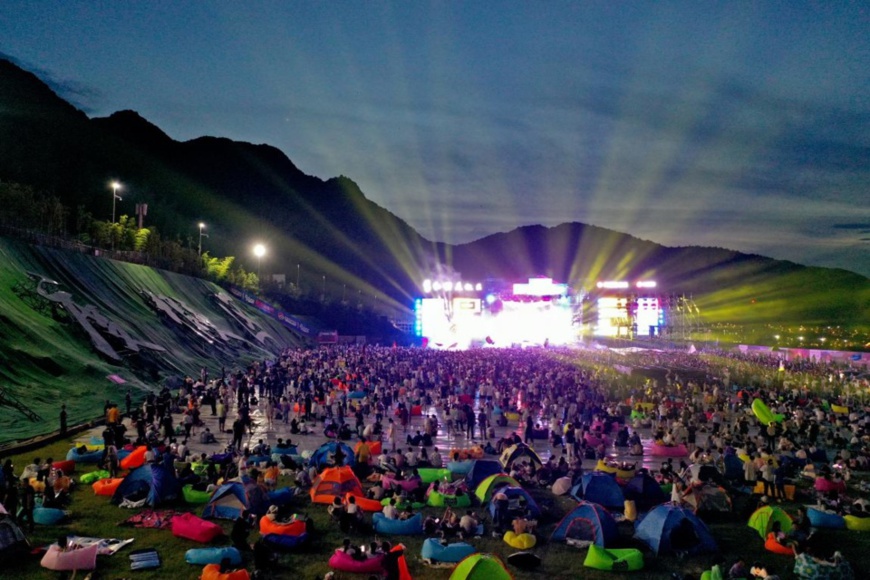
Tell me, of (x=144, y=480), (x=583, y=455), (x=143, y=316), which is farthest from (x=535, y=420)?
(x=143, y=316)

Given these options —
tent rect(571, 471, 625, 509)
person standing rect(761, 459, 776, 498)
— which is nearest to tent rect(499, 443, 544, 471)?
tent rect(571, 471, 625, 509)

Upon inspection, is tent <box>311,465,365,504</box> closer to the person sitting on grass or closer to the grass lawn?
the grass lawn

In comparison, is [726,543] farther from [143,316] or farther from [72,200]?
[72,200]

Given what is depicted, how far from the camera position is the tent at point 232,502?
13.3 meters

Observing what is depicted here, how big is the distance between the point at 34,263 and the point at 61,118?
16251cm

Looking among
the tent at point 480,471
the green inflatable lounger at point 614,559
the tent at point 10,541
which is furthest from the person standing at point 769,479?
the tent at point 10,541

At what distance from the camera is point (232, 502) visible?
43.9 feet

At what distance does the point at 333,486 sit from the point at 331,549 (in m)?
2.85

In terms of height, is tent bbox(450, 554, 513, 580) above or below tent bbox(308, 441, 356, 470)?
below

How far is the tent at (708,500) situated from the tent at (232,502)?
9.39 meters

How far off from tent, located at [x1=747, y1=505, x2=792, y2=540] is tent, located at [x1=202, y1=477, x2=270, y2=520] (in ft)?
33.6

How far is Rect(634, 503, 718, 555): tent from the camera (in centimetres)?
1205

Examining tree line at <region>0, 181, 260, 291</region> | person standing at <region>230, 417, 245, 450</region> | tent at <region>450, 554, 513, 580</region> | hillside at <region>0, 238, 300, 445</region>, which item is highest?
tree line at <region>0, 181, 260, 291</region>

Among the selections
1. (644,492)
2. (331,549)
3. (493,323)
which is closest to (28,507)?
(331,549)
